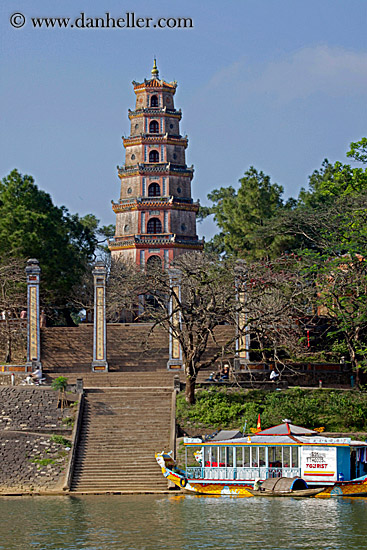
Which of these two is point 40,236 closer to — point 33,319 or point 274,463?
point 33,319

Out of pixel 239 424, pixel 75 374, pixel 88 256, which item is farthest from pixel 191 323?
pixel 88 256

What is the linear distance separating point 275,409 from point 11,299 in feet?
53.3

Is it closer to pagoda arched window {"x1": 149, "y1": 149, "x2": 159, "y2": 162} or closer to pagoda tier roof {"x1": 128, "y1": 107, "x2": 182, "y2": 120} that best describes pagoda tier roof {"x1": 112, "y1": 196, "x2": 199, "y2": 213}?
pagoda arched window {"x1": 149, "y1": 149, "x2": 159, "y2": 162}

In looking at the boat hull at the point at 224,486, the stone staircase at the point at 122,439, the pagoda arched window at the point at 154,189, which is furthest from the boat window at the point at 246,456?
the pagoda arched window at the point at 154,189

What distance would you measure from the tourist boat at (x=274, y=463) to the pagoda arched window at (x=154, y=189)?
25595 mm

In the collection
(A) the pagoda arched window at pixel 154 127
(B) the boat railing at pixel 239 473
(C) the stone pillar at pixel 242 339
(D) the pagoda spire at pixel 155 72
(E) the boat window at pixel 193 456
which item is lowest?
(B) the boat railing at pixel 239 473

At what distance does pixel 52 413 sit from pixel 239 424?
256 inches

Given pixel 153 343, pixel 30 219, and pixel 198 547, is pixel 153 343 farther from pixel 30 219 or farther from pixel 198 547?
pixel 198 547

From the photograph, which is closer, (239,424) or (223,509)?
(223,509)

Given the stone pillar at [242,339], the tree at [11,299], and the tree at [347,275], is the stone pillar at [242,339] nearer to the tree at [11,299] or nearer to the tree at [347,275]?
the tree at [347,275]

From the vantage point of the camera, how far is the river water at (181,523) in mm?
18922

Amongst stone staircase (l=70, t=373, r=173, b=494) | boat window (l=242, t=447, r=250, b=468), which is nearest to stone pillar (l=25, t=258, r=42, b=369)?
stone staircase (l=70, t=373, r=173, b=494)

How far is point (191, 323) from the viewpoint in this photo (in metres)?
31.8

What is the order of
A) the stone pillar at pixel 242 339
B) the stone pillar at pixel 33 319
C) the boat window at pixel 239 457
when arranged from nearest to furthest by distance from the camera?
1. the boat window at pixel 239 457
2. the stone pillar at pixel 242 339
3. the stone pillar at pixel 33 319
